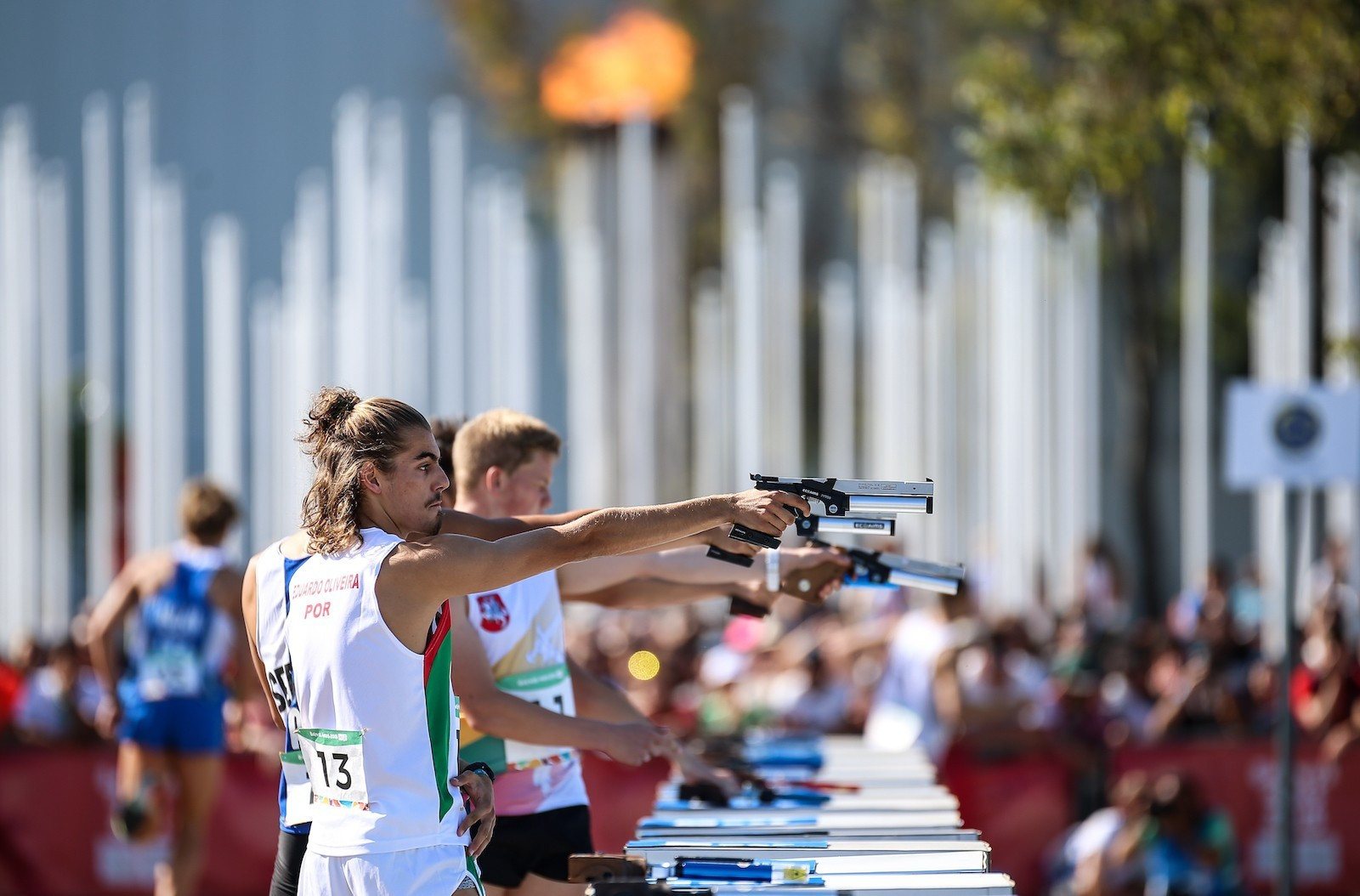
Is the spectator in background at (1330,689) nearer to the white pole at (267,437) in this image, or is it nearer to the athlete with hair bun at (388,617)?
the athlete with hair bun at (388,617)

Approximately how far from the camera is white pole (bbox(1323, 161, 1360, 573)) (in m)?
13.8

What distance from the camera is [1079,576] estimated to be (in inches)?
630

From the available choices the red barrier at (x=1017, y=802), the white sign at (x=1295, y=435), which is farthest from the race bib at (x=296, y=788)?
the red barrier at (x=1017, y=802)

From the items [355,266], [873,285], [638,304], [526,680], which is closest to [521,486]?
[526,680]

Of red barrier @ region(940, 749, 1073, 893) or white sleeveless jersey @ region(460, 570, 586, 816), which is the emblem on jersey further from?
red barrier @ region(940, 749, 1073, 893)

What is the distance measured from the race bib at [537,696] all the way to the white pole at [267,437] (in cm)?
1700

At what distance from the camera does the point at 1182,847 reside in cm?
883

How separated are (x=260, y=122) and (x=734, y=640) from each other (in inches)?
928

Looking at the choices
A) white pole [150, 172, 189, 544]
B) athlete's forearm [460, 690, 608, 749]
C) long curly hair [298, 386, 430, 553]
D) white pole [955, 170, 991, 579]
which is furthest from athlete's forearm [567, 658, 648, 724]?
white pole [150, 172, 189, 544]

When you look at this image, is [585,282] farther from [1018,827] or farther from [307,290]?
[1018,827]

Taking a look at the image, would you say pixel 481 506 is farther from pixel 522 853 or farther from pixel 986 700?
pixel 986 700

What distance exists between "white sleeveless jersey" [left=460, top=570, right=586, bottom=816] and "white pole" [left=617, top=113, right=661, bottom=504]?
14.8 m

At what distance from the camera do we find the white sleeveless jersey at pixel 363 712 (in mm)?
3906

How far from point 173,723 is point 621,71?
61.7 feet
